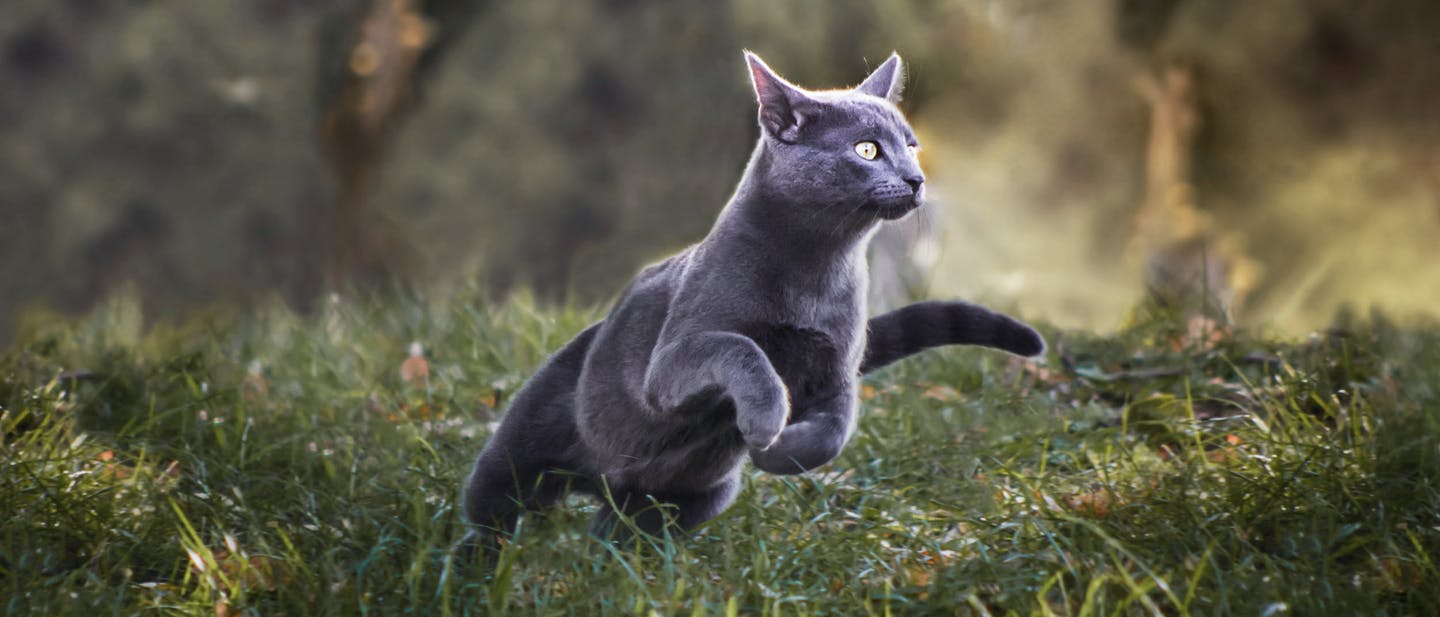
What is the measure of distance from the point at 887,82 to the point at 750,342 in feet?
2.64

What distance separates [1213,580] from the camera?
252 cm

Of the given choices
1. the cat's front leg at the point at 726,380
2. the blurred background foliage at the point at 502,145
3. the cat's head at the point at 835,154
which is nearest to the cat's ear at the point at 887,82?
the cat's head at the point at 835,154

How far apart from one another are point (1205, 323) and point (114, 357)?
3479 mm

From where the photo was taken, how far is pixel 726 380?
2.43 m

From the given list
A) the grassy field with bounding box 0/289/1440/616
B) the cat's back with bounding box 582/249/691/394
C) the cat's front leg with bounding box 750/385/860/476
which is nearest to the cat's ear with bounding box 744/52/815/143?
the cat's back with bounding box 582/249/691/394

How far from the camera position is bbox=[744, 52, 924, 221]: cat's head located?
261 cm

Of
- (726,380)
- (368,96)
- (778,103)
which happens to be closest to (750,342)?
(726,380)

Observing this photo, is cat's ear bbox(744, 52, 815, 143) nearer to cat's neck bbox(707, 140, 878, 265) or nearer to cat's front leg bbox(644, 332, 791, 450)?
cat's neck bbox(707, 140, 878, 265)

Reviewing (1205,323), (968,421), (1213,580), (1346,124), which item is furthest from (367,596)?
(1346,124)

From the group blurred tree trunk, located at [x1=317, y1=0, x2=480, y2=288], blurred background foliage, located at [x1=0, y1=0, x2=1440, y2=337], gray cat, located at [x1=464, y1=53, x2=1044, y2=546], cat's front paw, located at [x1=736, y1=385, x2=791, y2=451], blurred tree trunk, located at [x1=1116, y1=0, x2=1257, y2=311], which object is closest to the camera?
A: cat's front paw, located at [x1=736, y1=385, x2=791, y2=451]

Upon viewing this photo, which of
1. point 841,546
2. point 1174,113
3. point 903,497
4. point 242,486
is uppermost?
point 1174,113

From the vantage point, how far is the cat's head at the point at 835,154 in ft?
8.57

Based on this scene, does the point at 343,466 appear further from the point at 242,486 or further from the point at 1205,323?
the point at 1205,323

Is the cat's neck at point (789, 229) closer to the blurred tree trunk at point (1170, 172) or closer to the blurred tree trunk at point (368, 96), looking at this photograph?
the blurred tree trunk at point (1170, 172)
